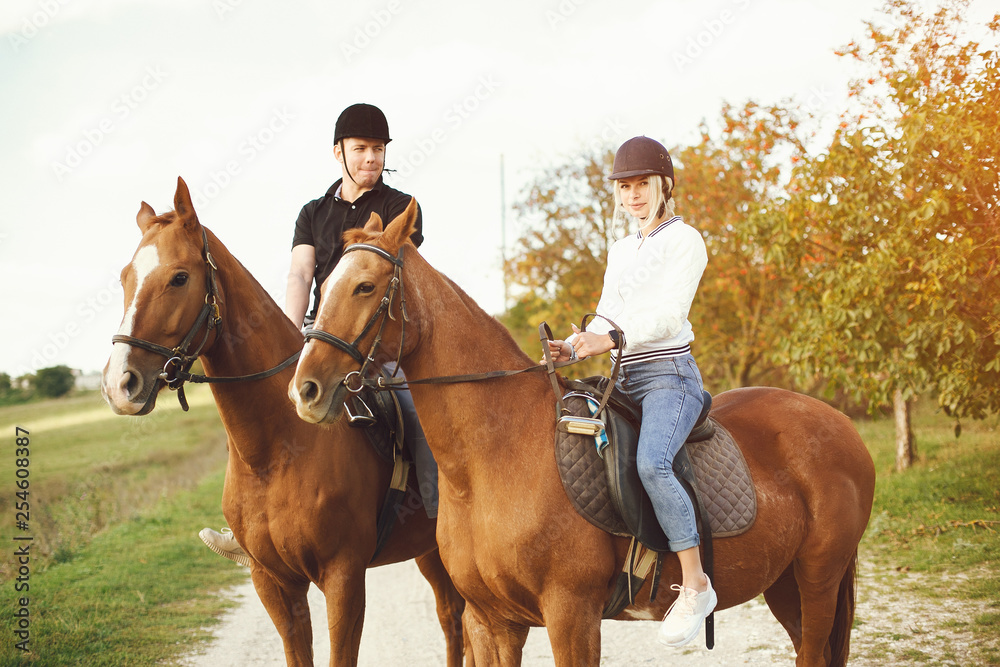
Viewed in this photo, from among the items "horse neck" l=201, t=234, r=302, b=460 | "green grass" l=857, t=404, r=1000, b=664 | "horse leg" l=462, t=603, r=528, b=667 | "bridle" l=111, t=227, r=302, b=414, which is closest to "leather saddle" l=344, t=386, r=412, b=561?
"horse neck" l=201, t=234, r=302, b=460

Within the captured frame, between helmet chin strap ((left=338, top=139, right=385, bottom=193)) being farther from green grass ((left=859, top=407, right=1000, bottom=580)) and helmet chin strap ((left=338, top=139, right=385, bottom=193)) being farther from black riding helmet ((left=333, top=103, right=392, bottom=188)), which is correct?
green grass ((left=859, top=407, right=1000, bottom=580))

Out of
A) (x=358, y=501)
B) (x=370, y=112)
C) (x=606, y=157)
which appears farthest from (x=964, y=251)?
(x=606, y=157)

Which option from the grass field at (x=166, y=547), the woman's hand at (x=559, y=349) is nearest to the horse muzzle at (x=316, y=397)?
the woman's hand at (x=559, y=349)

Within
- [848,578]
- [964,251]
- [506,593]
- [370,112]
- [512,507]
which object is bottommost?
[848,578]

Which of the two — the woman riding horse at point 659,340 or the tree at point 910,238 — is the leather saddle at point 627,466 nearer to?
the woman riding horse at point 659,340

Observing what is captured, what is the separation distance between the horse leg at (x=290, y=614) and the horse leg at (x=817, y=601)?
2.65 meters

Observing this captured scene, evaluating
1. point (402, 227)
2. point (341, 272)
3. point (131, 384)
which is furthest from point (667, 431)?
point (131, 384)

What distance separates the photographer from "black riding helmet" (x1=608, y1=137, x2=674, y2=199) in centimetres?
343

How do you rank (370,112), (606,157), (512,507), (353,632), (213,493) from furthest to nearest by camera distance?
(606,157)
(213,493)
(370,112)
(353,632)
(512,507)

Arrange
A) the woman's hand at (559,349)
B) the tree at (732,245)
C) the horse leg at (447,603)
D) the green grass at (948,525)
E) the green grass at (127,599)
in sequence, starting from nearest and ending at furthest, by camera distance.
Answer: the woman's hand at (559,349) < the horse leg at (447,603) < the green grass at (127,599) < the green grass at (948,525) < the tree at (732,245)

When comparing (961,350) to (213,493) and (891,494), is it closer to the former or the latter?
(891,494)

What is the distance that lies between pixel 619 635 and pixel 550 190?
45.6ft

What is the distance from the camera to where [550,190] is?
61.1ft

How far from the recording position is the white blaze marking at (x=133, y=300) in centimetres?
309
